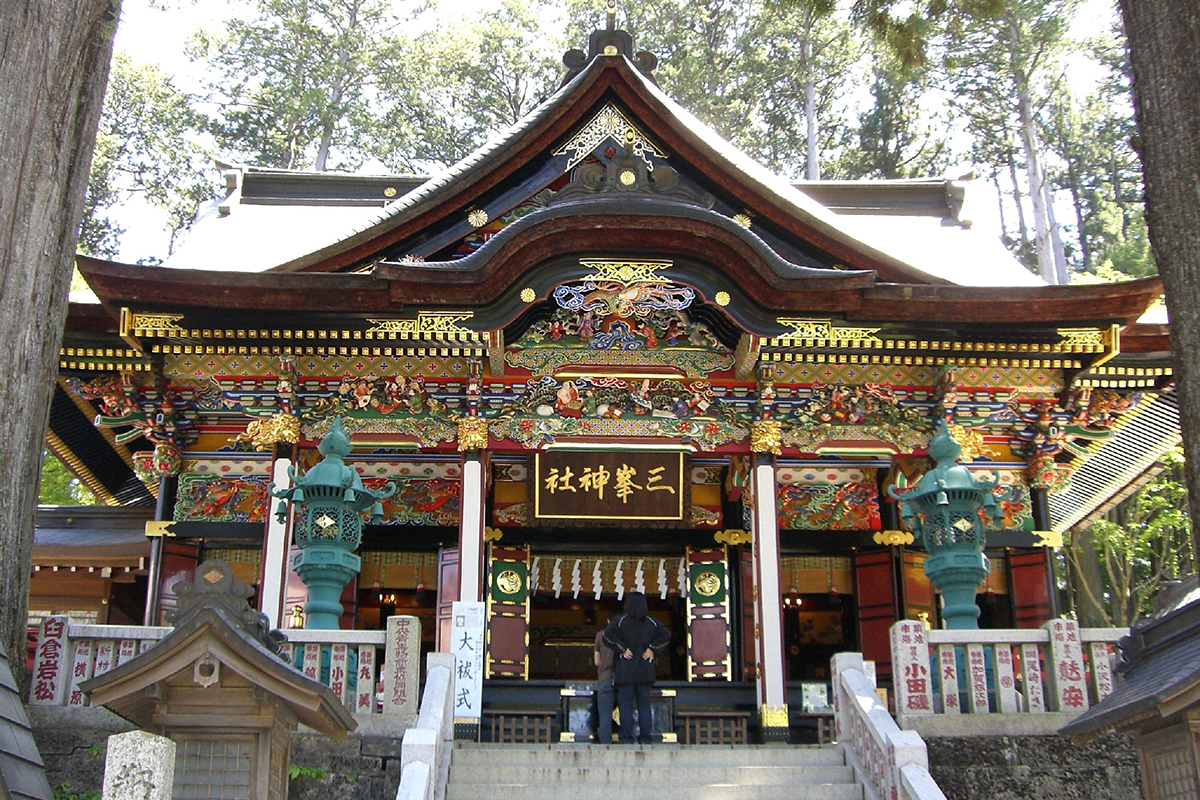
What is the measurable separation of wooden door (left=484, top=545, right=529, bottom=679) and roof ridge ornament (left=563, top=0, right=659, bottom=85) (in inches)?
190

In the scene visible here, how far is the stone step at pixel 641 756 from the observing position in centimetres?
752

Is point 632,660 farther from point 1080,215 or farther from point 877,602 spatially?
point 1080,215

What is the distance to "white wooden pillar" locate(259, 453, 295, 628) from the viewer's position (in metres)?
10.1

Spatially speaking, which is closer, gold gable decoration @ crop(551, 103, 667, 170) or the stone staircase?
the stone staircase

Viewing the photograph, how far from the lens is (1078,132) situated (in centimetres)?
2723

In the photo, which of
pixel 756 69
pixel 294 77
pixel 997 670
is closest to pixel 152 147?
pixel 294 77

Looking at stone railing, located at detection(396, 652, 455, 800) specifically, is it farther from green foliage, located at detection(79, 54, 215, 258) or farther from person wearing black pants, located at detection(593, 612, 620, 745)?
green foliage, located at detection(79, 54, 215, 258)

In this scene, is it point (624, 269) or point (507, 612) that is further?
point (507, 612)

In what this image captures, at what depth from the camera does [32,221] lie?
A: 6656mm

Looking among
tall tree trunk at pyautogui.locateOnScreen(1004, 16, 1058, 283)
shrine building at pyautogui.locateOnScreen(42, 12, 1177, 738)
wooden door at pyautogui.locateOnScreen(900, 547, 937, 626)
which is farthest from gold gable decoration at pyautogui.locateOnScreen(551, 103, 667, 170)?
tall tree trunk at pyautogui.locateOnScreen(1004, 16, 1058, 283)

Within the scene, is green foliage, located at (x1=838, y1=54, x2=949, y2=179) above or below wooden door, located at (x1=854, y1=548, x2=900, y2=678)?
above

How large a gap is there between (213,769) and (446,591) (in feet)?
20.1

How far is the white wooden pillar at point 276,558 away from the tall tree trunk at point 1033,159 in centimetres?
1735

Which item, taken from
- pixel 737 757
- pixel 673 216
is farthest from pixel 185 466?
pixel 737 757
